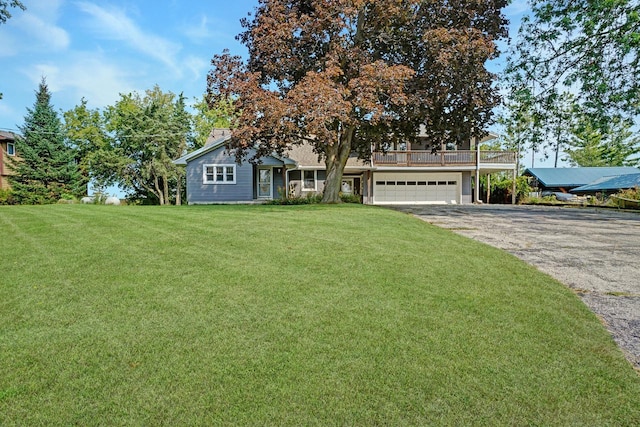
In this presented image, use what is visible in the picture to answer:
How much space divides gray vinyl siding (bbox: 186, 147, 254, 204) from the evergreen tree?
43.7 feet

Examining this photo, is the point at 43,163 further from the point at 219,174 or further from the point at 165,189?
the point at 219,174

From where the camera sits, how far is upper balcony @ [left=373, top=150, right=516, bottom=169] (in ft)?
86.4

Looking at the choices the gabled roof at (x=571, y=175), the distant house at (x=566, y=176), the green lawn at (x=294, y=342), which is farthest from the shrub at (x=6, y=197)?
the gabled roof at (x=571, y=175)

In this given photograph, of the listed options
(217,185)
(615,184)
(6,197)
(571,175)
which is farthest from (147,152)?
(571,175)

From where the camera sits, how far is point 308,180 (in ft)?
86.3

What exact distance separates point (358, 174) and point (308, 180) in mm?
4393

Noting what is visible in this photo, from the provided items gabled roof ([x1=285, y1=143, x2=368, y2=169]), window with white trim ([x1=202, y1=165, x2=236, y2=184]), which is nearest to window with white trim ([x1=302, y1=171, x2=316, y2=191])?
gabled roof ([x1=285, y1=143, x2=368, y2=169])

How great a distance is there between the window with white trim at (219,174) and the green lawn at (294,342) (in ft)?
61.1

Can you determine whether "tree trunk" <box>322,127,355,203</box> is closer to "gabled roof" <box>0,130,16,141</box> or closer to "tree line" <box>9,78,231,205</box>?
"tree line" <box>9,78,231,205</box>

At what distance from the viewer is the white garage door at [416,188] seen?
1099 inches

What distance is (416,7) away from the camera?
16094 mm

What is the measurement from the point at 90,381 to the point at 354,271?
3.34 m

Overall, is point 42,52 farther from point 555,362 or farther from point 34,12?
point 555,362

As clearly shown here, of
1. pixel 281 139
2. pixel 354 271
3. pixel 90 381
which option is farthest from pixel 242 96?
pixel 90 381
